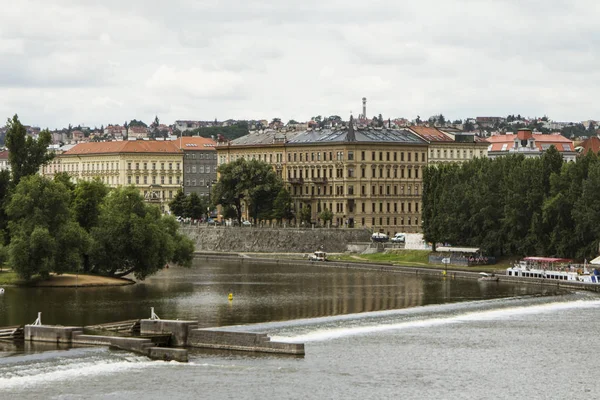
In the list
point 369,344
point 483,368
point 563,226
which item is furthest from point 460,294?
point 483,368

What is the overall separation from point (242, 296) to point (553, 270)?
40.6 meters

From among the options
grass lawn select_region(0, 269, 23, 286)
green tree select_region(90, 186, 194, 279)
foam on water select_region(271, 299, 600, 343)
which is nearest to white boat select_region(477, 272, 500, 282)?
foam on water select_region(271, 299, 600, 343)

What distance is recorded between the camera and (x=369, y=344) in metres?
93.8

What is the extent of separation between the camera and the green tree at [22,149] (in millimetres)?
160750

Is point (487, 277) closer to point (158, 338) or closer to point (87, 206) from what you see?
point (87, 206)

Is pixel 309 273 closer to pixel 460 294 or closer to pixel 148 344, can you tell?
pixel 460 294

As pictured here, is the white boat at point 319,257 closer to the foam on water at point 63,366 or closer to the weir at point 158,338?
the weir at point 158,338

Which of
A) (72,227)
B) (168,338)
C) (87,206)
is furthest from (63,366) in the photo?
(87,206)

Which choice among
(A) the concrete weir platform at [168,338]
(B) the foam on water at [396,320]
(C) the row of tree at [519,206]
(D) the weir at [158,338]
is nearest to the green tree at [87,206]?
(C) the row of tree at [519,206]

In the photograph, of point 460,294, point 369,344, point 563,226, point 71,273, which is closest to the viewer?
point 369,344

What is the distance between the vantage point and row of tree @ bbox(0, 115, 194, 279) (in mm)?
139375

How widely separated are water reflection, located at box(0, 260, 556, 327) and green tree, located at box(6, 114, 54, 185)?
2004cm

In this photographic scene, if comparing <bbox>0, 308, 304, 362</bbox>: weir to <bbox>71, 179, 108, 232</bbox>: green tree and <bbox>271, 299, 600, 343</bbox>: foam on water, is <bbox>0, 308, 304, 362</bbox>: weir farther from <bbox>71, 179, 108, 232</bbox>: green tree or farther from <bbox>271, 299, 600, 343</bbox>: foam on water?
<bbox>71, 179, 108, 232</bbox>: green tree

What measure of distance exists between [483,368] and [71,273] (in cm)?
7152
